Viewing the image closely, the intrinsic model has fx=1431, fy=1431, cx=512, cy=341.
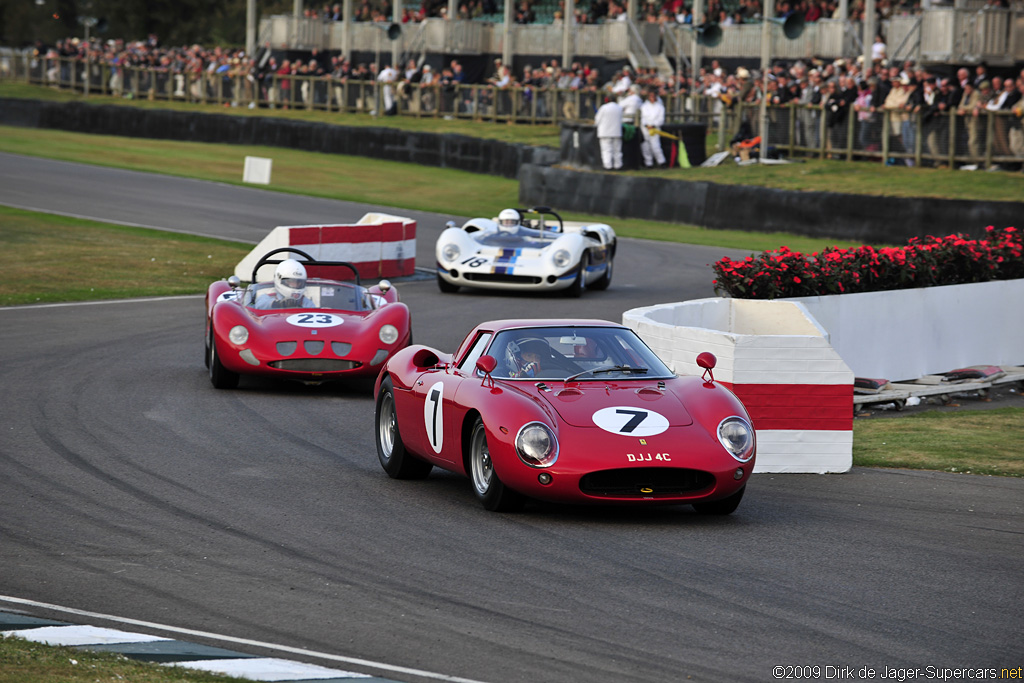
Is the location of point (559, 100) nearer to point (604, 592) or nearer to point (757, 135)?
point (757, 135)

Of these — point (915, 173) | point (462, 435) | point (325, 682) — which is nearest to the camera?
point (325, 682)

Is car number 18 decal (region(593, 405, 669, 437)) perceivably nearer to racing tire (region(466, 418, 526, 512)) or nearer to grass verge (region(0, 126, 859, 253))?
racing tire (region(466, 418, 526, 512))

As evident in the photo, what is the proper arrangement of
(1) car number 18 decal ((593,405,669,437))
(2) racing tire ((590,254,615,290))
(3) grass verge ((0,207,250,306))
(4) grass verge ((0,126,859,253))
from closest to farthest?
(1) car number 18 decal ((593,405,669,437)), (3) grass verge ((0,207,250,306)), (2) racing tire ((590,254,615,290)), (4) grass verge ((0,126,859,253))

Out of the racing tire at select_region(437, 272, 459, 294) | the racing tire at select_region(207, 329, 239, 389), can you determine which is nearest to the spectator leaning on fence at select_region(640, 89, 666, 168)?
the racing tire at select_region(437, 272, 459, 294)

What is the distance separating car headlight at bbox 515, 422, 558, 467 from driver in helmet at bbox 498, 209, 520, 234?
1257 cm

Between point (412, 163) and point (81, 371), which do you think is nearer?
point (81, 371)

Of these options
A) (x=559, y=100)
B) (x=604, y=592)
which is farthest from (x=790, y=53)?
(x=604, y=592)

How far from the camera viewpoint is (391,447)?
364 inches

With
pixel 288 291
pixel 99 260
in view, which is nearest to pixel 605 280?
pixel 99 260

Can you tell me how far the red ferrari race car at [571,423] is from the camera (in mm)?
7527

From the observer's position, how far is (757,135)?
32.1 meters

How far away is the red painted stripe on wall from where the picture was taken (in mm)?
9555

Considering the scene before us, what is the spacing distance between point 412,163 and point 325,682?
120 feet

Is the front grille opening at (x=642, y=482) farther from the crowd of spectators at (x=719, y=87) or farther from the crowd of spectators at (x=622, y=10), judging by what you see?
the crowd of spectators at (x=622, y=10)
